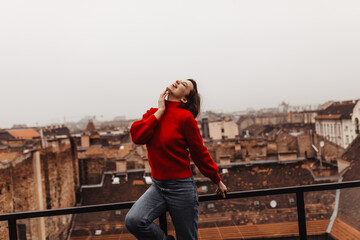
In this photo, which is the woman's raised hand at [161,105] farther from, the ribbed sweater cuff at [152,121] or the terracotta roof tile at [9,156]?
the terracotta roof tile at [9,156]

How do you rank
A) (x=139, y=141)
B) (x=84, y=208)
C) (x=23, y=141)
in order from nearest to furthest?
(x=139, y=141)
(x=84, y=208)
(x=23, y=141)

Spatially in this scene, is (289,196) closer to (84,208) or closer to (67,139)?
(84,208)

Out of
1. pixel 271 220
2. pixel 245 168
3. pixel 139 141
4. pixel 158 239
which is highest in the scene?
pixel 139 141

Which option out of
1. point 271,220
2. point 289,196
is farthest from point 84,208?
point 271,220

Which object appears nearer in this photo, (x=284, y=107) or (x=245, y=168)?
(x=245, y=168)

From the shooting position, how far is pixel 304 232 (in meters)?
1.74

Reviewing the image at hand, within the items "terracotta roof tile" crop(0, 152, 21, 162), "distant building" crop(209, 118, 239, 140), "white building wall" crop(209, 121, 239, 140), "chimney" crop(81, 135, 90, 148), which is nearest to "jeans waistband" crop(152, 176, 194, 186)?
"terracotta roof tile" crop(0, 152, 21, 162)

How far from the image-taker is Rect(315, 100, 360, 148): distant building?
710 inches

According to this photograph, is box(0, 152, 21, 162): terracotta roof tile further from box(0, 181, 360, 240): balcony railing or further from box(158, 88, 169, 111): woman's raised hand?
box(158, 88, 169, 111): woman's raised hand

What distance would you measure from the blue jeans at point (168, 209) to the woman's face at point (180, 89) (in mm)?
372

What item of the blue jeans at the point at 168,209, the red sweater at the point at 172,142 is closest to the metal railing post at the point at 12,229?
the blue jeans at the point at 168,209

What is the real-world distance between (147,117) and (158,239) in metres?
0.55

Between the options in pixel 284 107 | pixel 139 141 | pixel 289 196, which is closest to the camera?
pixel 139 141

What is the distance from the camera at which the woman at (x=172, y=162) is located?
1.27 m
